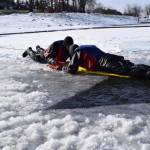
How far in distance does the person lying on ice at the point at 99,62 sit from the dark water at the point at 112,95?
0.24 m

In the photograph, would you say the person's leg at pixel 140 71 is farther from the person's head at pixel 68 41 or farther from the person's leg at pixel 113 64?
the person's head at pixel 68 41

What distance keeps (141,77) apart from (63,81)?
1752 millimetres

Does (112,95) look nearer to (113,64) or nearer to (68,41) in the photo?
(113,64)

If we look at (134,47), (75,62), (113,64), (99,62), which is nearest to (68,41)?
(75,62)

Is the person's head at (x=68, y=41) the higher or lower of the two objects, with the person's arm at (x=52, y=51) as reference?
higher

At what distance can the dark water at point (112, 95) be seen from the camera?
4.31 metres

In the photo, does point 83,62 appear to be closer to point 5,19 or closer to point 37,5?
point 5,19

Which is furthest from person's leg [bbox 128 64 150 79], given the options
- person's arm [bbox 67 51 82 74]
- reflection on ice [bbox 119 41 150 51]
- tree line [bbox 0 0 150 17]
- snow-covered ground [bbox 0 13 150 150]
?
tree line [bbox 0 0 150 17]

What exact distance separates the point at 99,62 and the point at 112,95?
1.60 meters

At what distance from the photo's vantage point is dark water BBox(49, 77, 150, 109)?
14.1 feet

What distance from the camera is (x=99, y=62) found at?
6215mm

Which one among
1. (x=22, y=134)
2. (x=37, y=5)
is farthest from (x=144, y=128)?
(x=37, y=5)

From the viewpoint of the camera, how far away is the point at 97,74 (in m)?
6.45

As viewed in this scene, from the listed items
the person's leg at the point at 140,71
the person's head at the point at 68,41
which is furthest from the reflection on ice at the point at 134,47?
the person's leg at the point at 140,71
